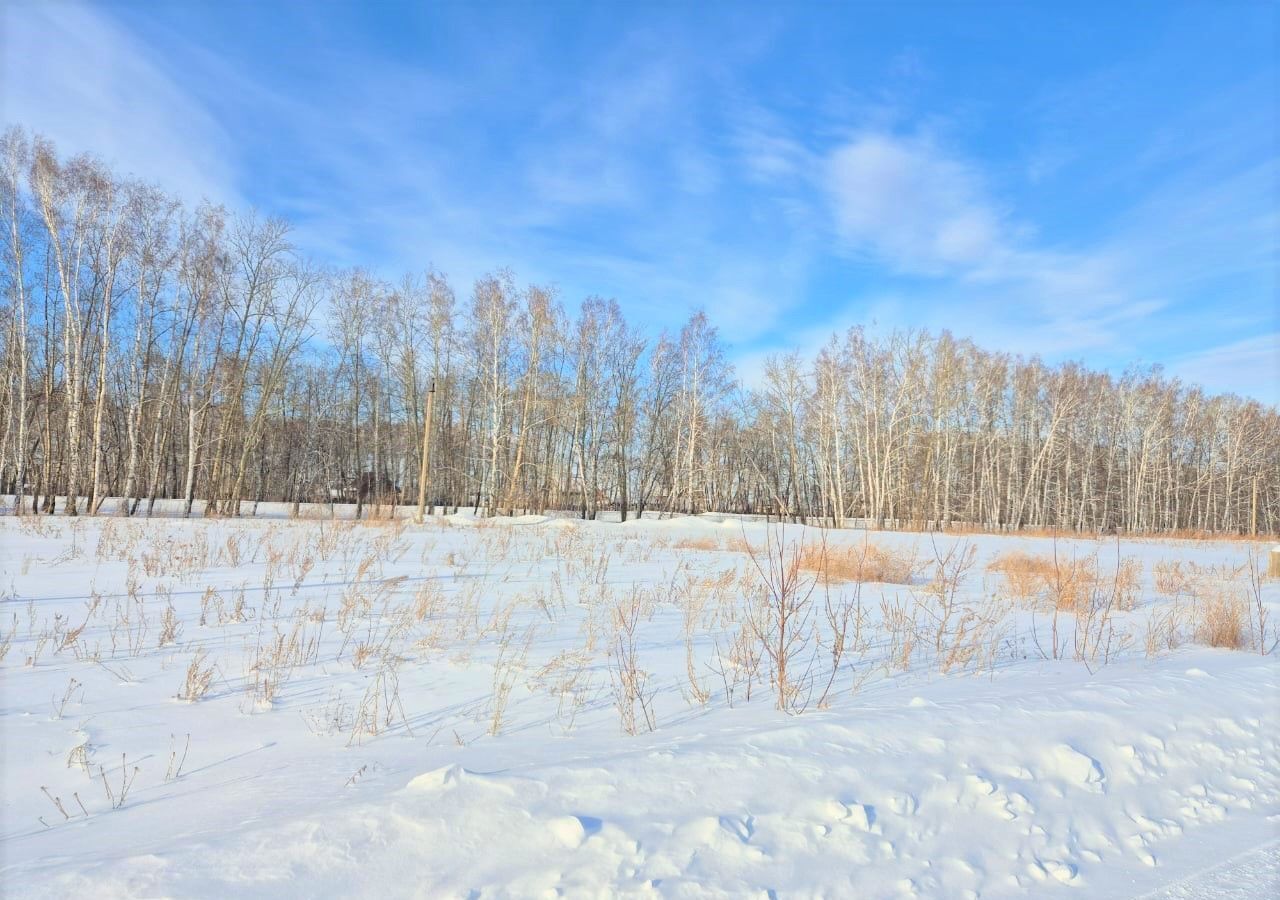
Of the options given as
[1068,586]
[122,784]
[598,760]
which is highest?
[1068,586]

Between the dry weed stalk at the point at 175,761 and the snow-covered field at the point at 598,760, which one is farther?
the dry weed stalk at the point at 175,761

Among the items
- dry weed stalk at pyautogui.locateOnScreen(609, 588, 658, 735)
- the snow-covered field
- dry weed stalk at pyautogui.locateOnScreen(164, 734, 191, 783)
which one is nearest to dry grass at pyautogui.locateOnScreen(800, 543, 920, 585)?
the snow-covered field

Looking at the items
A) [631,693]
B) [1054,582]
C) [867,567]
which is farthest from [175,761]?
[1054,582]

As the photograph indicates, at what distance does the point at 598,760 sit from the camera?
268cm

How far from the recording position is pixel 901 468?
3400 centimetres

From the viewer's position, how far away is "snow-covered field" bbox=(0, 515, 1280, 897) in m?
2.10

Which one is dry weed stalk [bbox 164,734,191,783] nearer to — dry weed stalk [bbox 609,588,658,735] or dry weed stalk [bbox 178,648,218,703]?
dry weed stalk [bbox 178,648,218,703]

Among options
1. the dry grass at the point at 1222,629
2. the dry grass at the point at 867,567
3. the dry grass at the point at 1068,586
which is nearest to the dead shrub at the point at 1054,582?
the dry grass at the point at 1068,586

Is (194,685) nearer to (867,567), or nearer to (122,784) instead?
(122,784)

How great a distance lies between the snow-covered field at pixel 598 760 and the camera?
210cm

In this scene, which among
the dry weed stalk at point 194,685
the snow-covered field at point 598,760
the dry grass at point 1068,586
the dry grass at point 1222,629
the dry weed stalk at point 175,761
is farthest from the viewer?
the dry grass at point 1068,586

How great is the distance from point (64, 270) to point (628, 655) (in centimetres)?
2439

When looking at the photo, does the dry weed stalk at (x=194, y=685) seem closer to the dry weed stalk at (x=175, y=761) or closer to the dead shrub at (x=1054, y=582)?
the dry weed stalk at (x=175, y=761)

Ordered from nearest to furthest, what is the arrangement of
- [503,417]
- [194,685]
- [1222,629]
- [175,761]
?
[175,761]
[194,685]
[1222,629]
[503,417]
